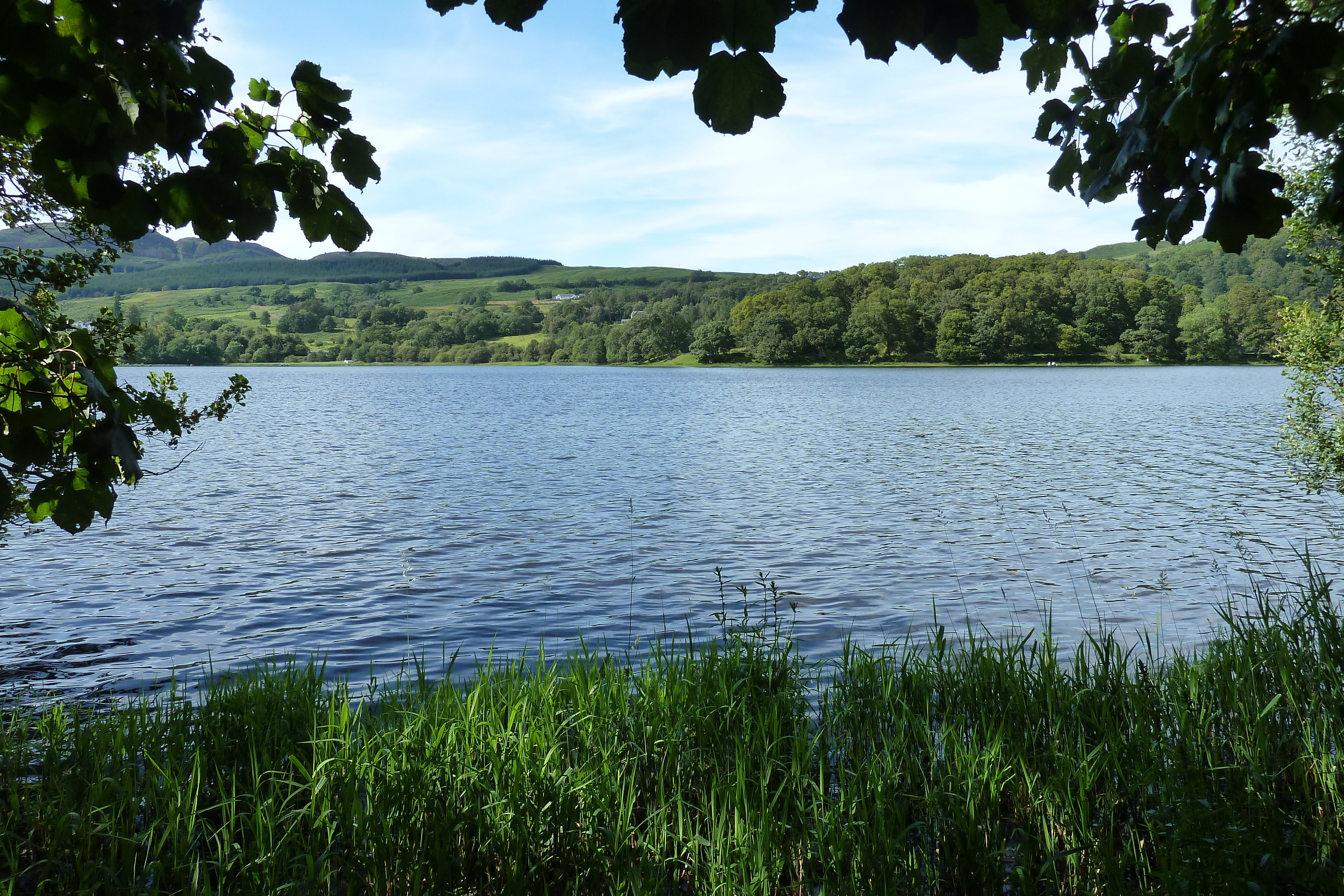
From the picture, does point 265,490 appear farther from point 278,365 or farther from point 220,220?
point 278,365

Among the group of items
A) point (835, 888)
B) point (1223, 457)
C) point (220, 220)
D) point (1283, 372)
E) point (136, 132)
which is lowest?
point (1223, 457)

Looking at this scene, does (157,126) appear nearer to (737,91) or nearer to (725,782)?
(737,91)

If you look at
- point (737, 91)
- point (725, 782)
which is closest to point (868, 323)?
point (725, 782)

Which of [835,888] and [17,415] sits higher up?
[17,415]

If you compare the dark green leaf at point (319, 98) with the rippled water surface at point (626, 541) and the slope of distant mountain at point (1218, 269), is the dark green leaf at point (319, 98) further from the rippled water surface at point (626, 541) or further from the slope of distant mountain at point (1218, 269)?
the slope of distant mountain at point (1218, 269)

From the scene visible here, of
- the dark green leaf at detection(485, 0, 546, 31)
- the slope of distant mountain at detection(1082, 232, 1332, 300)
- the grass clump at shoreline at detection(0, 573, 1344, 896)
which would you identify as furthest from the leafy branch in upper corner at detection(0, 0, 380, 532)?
the slope of distant mountain at detection(1082, 232, 1332, 300)

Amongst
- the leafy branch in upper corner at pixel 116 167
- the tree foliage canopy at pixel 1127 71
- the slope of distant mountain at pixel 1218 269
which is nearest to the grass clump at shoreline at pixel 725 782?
the leafy branch in upper corner at pixel 116 167

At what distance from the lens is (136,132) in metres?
2.84

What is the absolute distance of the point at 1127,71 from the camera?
4121 millimetres

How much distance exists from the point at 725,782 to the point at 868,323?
14623cm

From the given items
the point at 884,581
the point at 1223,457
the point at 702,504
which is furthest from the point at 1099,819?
the point at 1223,457

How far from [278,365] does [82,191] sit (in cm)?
18788

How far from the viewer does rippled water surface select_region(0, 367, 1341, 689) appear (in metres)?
12.4

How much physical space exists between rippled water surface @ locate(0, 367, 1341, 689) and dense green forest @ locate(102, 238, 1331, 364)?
8782 cm
